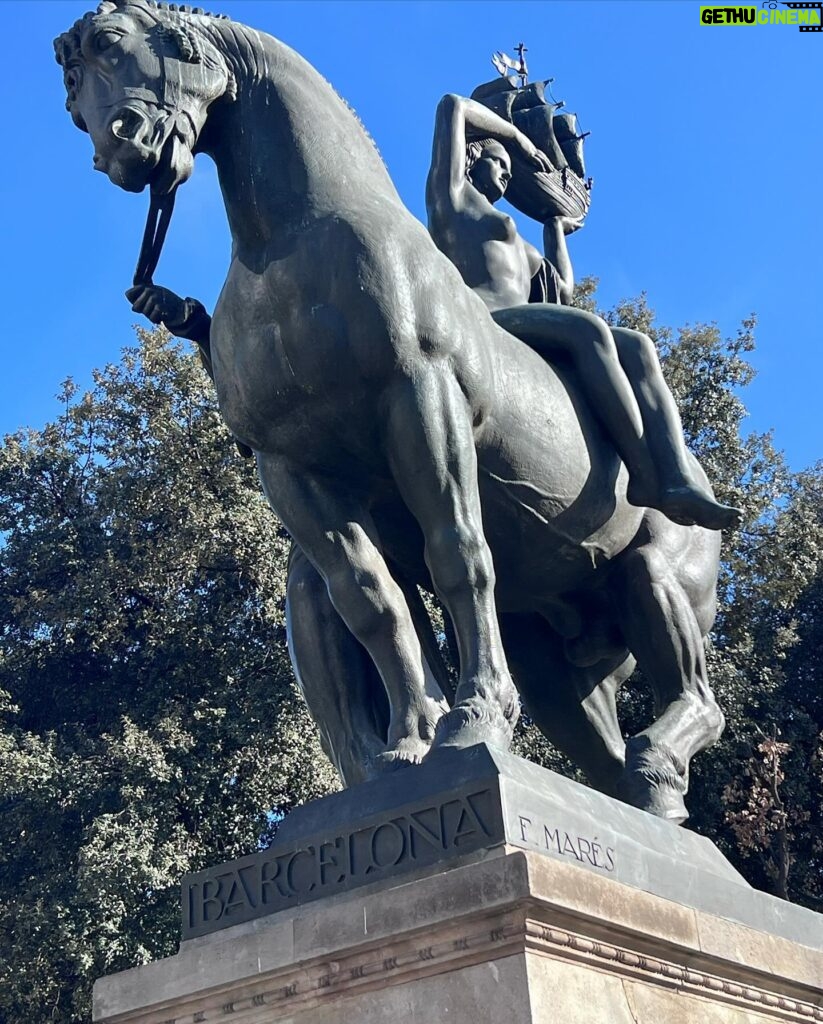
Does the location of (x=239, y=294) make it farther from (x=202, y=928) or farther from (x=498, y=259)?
(x=202, y=928)

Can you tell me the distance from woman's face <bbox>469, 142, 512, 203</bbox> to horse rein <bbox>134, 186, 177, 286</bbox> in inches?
73.7

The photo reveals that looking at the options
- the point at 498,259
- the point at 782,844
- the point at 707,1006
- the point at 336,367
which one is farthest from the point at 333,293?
the point at 782,844

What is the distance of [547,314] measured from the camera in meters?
5.60

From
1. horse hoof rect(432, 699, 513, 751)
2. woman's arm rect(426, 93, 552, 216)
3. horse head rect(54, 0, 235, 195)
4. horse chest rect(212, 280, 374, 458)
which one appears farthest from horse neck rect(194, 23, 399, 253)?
horse hoof rect(432, 699, 513, 751)

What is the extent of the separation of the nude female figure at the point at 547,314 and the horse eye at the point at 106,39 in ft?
5.48

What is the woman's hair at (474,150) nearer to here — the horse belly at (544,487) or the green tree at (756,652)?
the horse belly at (544,487)

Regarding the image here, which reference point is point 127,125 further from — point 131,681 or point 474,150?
point 131,681

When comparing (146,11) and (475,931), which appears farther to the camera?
(146,11)

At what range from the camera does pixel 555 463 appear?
5188mm

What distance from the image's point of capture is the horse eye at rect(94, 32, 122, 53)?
15.9ft

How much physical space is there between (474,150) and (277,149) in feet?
5.96

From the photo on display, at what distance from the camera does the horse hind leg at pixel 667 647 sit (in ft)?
17.6

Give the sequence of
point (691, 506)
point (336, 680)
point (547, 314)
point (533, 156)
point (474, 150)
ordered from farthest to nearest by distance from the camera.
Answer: point (533, 156), point (474, 150), point (547, 314), point (691, 506), point (336, 680)

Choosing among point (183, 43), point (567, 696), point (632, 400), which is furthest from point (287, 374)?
point (567, 696)
